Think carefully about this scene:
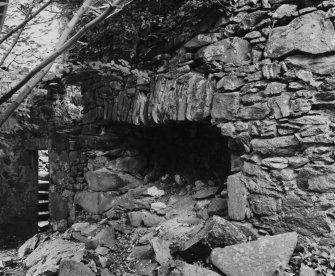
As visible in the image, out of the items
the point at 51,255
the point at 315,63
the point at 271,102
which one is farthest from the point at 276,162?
the point at 51,255

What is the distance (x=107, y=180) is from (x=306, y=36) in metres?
2.69

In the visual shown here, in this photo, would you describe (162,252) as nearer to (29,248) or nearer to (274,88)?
(274,88)

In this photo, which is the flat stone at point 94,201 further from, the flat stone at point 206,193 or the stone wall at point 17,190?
the stone wall at point 17,190

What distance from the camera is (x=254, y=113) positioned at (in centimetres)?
287

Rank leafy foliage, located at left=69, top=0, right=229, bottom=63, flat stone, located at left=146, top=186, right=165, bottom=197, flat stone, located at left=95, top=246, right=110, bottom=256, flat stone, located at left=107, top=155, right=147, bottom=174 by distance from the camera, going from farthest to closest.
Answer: flat stone, located at left=107, top=155, right=147, bottom=174
flat stone, located at left=146, top=186, right=165, bottom=197
flat stone, located at left=95, top=246, right=110, bottom=256
leafy foliage, located at left=69, top=0, right=229, bottom=63

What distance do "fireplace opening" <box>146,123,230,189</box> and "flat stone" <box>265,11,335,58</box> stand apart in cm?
121

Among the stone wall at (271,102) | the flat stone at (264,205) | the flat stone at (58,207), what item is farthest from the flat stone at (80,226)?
the flat stone at (264,205)

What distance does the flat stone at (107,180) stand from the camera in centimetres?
431

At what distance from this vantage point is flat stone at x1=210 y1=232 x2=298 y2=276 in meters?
2.45

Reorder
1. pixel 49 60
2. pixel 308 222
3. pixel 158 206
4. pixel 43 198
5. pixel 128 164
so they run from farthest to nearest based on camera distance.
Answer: pixel 43 198, pixel 128 164, pixel 158 206, pixel 308 222, pixel 49 60

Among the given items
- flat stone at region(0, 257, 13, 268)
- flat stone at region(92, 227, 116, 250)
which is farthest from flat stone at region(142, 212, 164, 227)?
flat stone at region(0, 257, 13, 268)

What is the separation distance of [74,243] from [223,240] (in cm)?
213

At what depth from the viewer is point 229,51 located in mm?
3066

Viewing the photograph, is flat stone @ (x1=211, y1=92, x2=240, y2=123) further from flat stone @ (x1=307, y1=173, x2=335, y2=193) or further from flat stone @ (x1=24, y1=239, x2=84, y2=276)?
flat stone @ (x1=24, y1=239, x2=84, y2=276)
